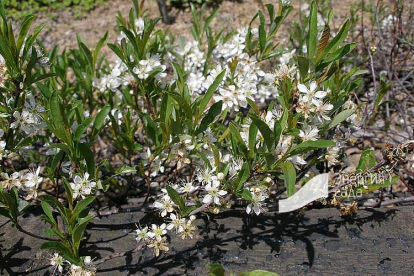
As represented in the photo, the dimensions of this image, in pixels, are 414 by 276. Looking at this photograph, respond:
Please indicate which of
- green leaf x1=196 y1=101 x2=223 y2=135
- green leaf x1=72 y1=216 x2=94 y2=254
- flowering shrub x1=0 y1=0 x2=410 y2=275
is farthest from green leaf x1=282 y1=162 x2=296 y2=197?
green leaf x1=72 y1=216 x2=94 y2=254

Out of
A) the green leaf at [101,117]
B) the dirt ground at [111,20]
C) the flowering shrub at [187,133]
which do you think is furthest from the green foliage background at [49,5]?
the green leaf at [101,117]

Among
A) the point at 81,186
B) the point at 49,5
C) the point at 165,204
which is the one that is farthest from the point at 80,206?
the point at 49,5

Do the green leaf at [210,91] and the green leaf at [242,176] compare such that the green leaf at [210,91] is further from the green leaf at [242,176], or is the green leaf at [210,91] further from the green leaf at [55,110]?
the green leaf at [55,110]

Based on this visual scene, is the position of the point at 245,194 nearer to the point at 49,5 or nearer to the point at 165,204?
the point at 165,204

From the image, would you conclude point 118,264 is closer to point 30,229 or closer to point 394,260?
point 30,229

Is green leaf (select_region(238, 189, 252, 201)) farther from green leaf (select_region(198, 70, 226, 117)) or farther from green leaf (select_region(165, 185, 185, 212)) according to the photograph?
green leaf (select_region(198, 70, 226, 117))

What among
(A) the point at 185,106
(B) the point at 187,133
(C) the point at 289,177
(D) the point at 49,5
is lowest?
(C) the point at 289,177

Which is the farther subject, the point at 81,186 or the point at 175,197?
the point at 81,186
